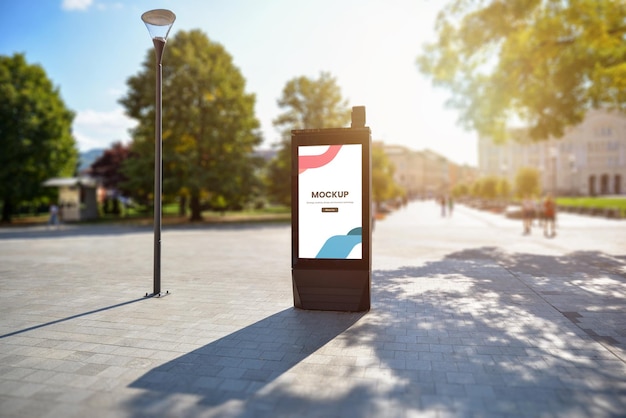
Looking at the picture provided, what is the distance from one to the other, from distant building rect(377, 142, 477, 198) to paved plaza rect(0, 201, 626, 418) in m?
112

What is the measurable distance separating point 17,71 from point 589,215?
4267 centimetres

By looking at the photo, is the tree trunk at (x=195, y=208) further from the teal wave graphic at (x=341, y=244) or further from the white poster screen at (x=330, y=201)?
the teal wave graphic at (x=341, y=244)

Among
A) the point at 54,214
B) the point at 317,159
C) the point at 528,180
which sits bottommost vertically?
the point at 54,214

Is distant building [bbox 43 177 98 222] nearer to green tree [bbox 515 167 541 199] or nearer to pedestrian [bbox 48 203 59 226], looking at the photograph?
pedestrian [bbox 48 203 59 226]

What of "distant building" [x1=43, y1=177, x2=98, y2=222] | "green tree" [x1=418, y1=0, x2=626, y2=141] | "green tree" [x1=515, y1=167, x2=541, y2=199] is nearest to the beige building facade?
"green tree" [x1=515, y1=167, x2=541, y2=199]

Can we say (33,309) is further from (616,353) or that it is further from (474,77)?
(474,77)

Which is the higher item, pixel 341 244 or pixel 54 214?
pixel 54 214

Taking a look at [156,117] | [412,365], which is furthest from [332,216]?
[156,117]

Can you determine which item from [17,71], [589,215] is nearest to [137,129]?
[17,71]

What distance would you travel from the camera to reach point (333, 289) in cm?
625

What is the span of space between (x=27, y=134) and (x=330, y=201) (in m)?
32.2

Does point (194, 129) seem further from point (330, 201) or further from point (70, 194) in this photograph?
point (330, 201)

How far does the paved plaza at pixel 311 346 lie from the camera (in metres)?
3.46

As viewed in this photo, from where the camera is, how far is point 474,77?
1791cm
